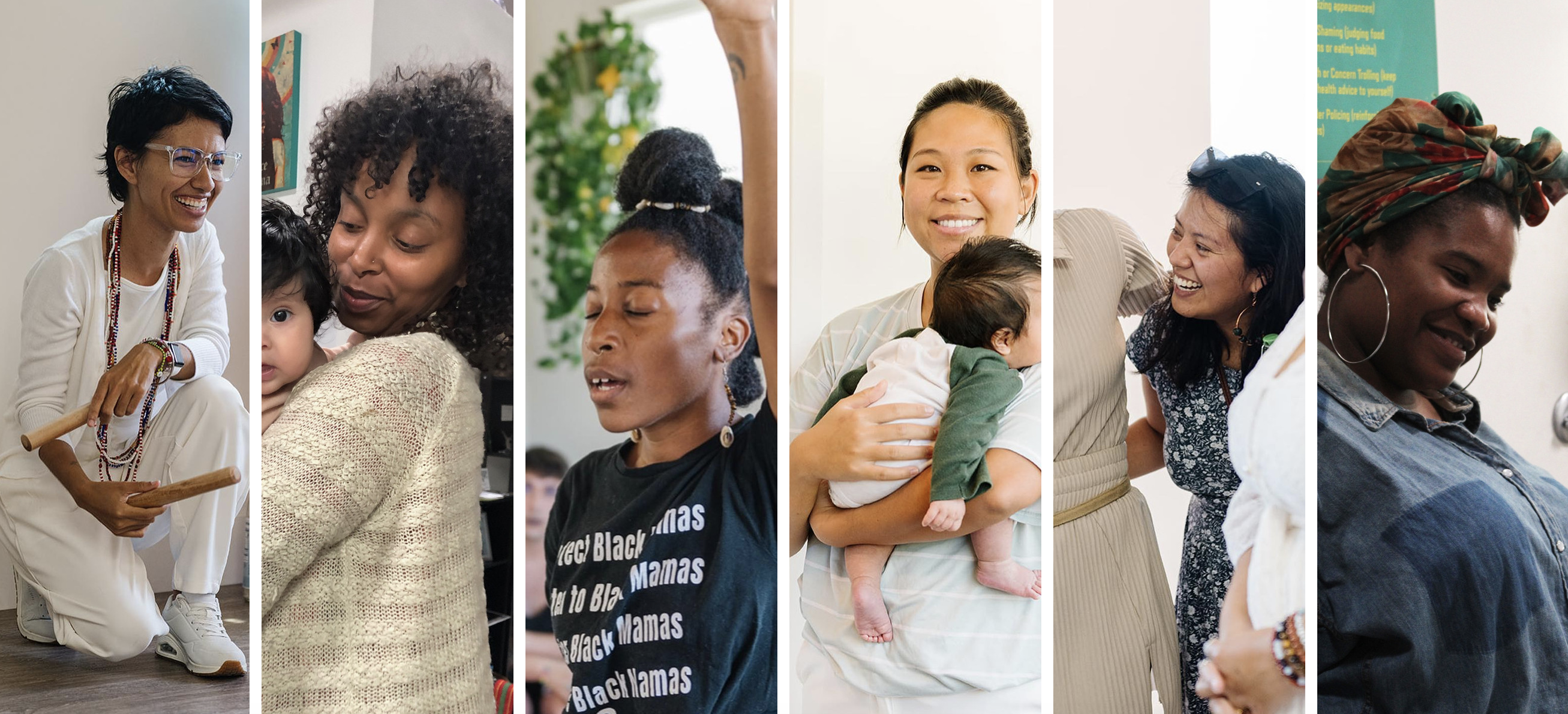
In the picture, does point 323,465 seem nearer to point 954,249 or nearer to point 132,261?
point 132,261

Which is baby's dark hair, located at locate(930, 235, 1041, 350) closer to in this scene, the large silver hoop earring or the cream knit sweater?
the large silver hoop earring

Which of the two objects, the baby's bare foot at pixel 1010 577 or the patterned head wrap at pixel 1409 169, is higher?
the patterned head wrap at pixel 1409 169

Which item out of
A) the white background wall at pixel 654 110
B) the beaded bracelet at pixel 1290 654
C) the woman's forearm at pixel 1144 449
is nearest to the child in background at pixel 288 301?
the white background wall at pixel 654 110

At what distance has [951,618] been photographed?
7.64 feet

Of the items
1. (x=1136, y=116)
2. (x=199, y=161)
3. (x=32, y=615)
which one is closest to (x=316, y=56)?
(x=199, y=161)

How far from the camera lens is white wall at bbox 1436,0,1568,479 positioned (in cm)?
241

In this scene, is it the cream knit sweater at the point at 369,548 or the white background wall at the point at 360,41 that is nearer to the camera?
the cream knit sweater at the point at 369,548

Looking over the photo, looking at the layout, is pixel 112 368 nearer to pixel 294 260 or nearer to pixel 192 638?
pixel 294 260

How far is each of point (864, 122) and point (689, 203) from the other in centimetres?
46

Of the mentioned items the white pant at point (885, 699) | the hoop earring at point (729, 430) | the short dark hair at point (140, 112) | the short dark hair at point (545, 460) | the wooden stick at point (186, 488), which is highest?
the short dark hair at point (140, 112)

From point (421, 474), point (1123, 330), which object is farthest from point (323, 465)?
point (1123, 330)

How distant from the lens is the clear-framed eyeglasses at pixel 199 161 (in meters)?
2.31

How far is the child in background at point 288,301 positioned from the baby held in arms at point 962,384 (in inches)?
48.5

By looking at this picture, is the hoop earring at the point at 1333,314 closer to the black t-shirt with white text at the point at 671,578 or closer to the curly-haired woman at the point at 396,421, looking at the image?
the black t-shirt with white text at the point at 671,578
